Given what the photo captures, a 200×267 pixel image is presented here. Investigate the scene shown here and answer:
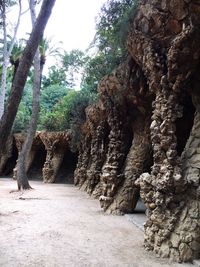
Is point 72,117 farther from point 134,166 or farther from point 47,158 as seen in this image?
point 134,166

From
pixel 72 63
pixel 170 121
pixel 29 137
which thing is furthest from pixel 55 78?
pixel 170 121

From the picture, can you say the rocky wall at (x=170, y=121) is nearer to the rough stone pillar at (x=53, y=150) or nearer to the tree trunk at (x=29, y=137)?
the tree trunk at (x=29, y=137)

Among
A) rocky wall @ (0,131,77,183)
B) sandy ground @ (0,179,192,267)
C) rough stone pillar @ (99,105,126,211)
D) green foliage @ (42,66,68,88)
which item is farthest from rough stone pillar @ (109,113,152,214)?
green foliage @ (42,66,68,88)

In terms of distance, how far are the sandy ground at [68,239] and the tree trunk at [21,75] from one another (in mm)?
2041

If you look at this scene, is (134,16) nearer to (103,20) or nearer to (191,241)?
(103,20)

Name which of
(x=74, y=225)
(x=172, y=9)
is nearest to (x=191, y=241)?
(x=74, y=225)

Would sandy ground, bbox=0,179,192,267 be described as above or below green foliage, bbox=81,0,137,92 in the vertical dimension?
below

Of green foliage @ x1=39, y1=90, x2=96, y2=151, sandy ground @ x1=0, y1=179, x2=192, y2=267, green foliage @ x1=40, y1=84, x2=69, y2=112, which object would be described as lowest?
sandy ground @ x1=0, y1=179, x2=192, y2=267

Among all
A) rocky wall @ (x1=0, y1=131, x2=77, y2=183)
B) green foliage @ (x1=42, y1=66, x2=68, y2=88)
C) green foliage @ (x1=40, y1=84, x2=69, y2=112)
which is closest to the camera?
rocky wall @ (x1=0, y1=131, x2=77, y2=183)

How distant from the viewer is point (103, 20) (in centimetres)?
1097

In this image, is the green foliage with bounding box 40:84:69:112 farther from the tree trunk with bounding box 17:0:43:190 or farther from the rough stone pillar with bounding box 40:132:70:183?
the tree trunk with bounding box 17:0:43:190

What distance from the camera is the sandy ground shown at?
6355mm

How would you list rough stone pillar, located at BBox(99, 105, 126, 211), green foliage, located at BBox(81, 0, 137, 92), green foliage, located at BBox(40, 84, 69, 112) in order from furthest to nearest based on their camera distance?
green foliage, located at BBox(40, 84, 69, 112) → rough stone pillar, located at BBox(99, 105, 126, 211) → green foliage, located at BBox(81, 0, 137, 92)

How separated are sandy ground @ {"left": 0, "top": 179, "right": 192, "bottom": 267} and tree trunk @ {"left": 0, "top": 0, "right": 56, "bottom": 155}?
204 centimetres
